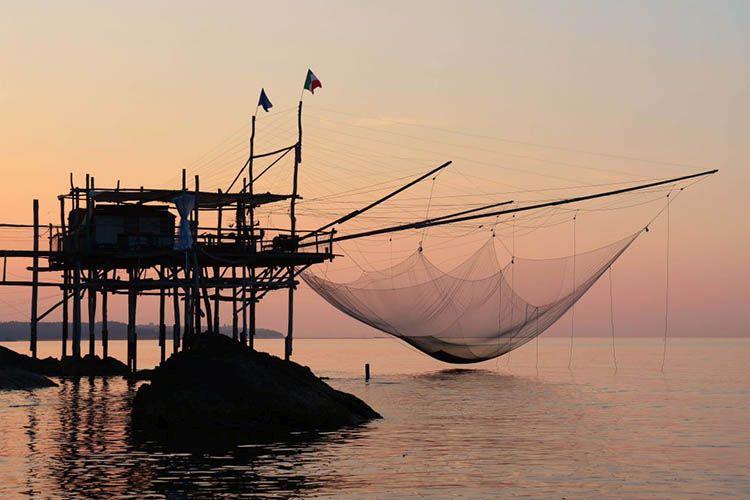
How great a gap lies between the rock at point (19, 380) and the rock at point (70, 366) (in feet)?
14.0

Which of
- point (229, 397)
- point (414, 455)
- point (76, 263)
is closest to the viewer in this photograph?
point (414, 455)

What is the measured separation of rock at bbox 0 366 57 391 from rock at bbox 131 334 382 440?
15.2 meters

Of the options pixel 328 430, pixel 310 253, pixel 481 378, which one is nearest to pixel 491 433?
pixel 328 430

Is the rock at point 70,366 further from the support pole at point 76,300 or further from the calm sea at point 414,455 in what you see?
the calm sea at point 414,455

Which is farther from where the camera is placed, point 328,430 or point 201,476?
point 328,430

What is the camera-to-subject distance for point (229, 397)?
35.2 metres

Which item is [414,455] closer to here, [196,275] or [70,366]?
[196,275]

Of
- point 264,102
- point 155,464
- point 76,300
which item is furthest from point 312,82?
point 155,464

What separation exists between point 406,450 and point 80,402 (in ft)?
58.1

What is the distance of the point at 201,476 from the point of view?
27672mm

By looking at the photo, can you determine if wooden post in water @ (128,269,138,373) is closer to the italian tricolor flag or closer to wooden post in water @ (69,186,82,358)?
wooden post in water @ (69,186,82,358)

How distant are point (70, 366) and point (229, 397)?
2604 centimetres

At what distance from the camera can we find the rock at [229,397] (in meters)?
35.1

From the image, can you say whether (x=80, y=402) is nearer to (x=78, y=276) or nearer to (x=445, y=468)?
(x=78, y=276)
